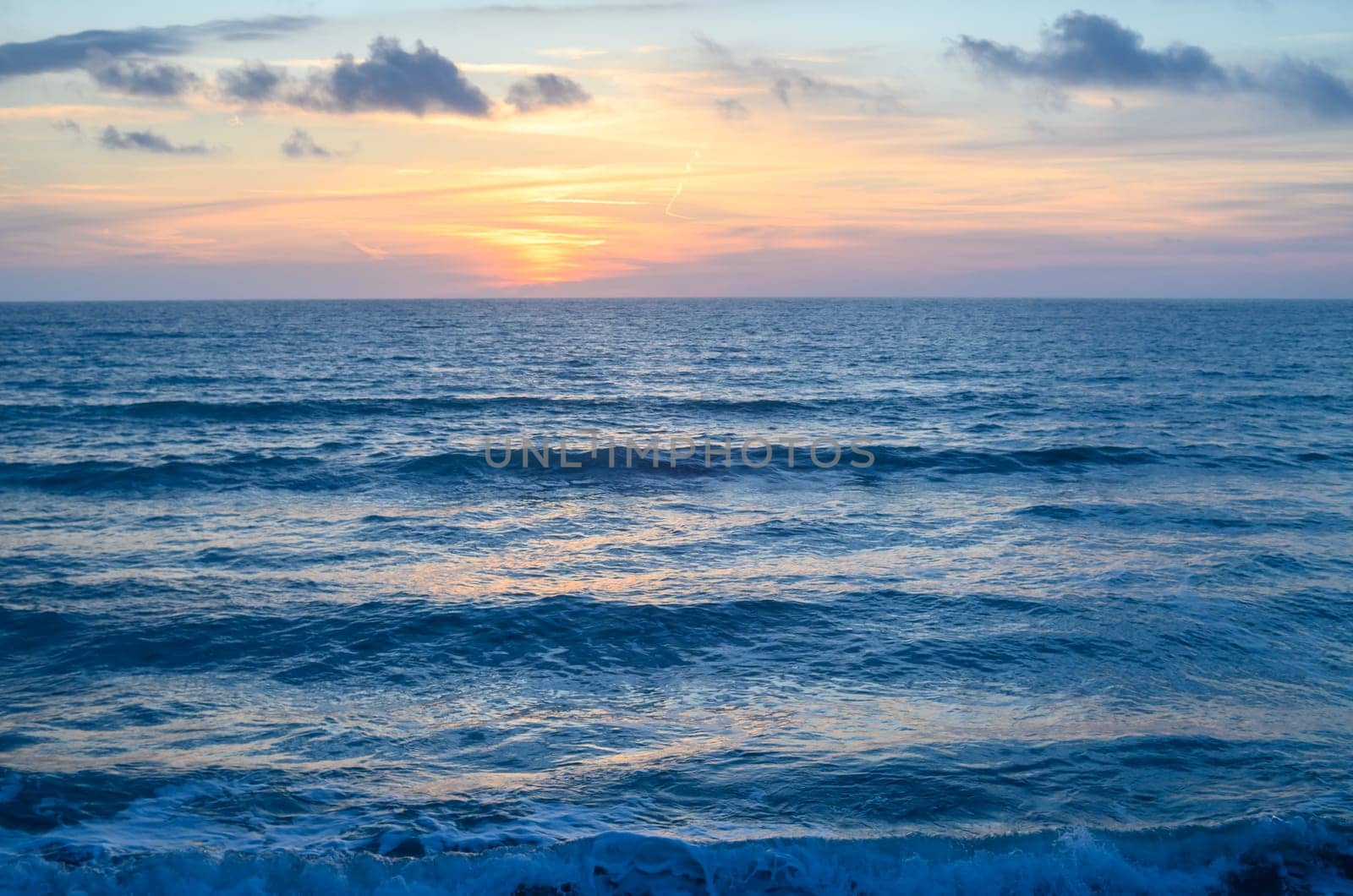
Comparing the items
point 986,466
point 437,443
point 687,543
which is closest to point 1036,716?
point 687,543

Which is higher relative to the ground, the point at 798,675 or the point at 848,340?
the point at 848,340

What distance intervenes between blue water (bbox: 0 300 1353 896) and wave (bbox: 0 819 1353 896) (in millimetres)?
29

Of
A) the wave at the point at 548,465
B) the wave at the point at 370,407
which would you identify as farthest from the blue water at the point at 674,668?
the wave at the point at 370,407

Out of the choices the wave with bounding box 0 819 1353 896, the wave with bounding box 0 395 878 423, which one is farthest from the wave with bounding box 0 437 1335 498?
the wave with bounding box 0 819 1353 896

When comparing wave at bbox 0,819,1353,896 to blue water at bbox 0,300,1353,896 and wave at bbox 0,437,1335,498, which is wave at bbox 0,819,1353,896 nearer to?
blue water at bbox 0,300,1353,896

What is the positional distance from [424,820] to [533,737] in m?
1.77

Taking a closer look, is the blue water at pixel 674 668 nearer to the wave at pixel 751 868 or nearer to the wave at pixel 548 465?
the wave at pixel 751 868

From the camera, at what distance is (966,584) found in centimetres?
1515

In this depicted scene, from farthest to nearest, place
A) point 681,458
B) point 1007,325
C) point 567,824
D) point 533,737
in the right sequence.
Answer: point 1007,325 < point 681,458 < point 533,737 < point 567,824

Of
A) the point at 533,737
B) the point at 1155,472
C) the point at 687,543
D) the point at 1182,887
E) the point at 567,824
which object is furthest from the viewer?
the point at 1155,472

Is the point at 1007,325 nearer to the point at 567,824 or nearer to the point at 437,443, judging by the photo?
the point at 437,443

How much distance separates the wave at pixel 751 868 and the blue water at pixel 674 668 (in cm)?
3

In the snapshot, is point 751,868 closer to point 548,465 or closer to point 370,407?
point 548,465

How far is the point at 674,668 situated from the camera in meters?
11.9
